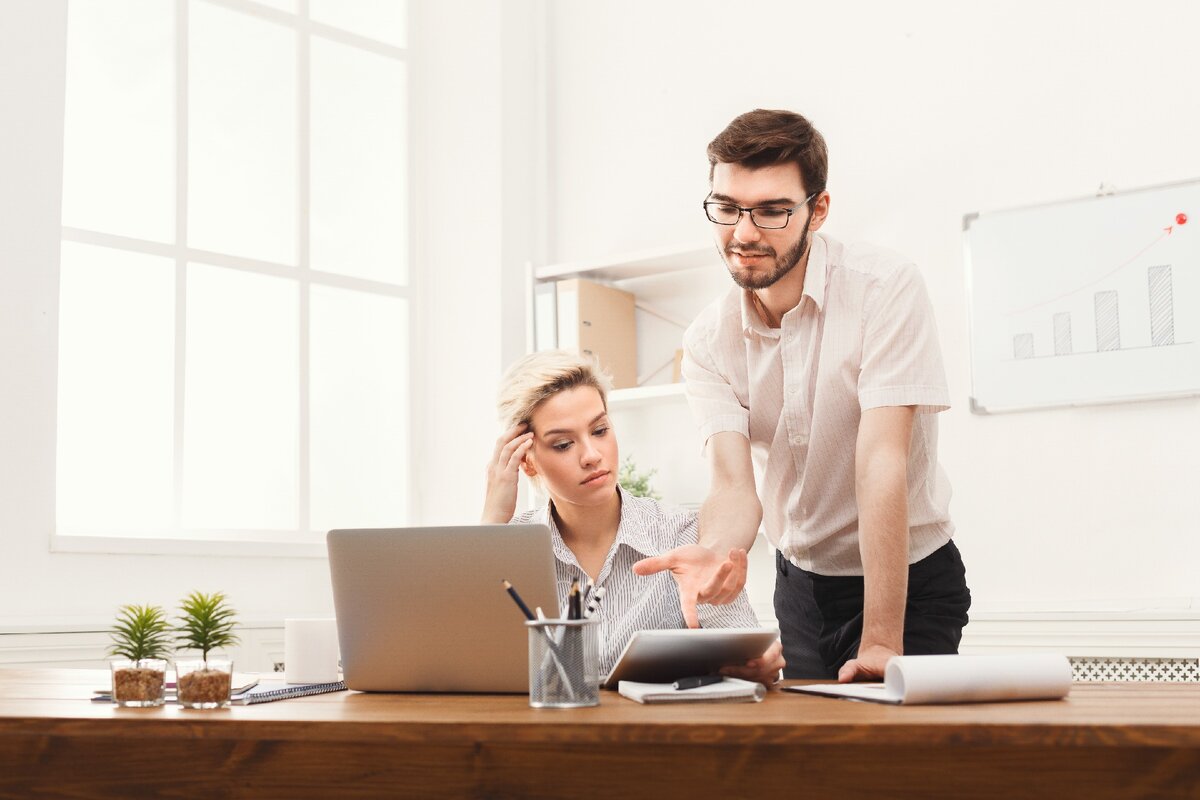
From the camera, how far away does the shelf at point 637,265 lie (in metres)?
3.51

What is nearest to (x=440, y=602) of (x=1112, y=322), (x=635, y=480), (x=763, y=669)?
(x=763, y=669)

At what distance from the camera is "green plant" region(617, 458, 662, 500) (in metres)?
3.45

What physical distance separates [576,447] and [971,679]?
3.23 ft

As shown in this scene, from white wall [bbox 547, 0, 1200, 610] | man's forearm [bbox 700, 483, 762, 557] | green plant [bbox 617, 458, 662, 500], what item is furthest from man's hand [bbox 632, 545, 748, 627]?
green plant [bbox 617, 458, 662, 500]

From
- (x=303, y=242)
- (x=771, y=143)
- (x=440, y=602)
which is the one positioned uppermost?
(x=303, y=242)

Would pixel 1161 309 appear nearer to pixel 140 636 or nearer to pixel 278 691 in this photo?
pixel 278 691

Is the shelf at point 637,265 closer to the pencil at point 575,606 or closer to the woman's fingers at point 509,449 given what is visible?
the woman's fingers at point 509,449

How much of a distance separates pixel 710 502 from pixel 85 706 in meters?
1.02

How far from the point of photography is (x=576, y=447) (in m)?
2.08

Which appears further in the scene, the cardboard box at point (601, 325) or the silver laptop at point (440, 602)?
the cardboard box at point (601, 325)

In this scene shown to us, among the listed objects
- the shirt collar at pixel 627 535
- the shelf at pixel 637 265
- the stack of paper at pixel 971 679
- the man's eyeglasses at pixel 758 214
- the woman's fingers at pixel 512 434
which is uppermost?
the shelf at pixel 637 265

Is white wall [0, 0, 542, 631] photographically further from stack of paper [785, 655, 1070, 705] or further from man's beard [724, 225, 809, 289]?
stack of paper [785, 655, 1070, 705]

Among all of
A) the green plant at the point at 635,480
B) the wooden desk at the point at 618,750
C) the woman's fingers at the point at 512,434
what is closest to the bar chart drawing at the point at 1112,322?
the green plant at the point at 635,480

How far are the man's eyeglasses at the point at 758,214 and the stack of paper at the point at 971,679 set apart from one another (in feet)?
2.88
